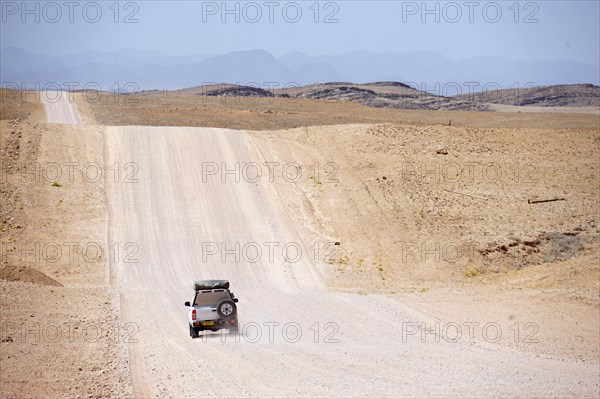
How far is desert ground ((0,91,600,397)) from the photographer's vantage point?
15.9 m

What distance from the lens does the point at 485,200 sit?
3541 centimetres

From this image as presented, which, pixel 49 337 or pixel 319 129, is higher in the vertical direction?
pixel 319 129

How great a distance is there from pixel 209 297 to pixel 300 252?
10960 millimetres

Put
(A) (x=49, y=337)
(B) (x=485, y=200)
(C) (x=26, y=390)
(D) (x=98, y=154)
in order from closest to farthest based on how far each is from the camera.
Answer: (C) (x=26, y=390), (A) (x=49, y=337), (B) (x=485, y=200), (D) (x=98, y=154)

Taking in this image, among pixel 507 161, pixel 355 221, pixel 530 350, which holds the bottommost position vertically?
pixel 530 350

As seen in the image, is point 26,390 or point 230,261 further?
point 230,261

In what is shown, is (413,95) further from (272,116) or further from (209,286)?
(209,286)

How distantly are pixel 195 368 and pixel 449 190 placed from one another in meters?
23.8

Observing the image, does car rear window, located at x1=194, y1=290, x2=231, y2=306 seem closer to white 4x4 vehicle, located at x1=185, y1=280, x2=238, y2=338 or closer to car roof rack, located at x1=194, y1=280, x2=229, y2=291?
white 4x4 vehicle, located at x1=185, y1=280, x2=238, y2=338

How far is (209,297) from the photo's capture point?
64.9 feet

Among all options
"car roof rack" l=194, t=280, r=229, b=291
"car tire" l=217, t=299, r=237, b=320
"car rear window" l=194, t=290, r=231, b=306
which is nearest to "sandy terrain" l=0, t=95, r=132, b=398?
"car rear window" l=194, t=290, r=231, b=306

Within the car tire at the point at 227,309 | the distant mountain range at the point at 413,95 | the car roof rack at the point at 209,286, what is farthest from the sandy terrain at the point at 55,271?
the distant mountain range at the point at 413,95

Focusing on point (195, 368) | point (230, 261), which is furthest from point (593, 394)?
point (230, 261)

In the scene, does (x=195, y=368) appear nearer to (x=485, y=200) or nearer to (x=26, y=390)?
(x=26, y=390)
